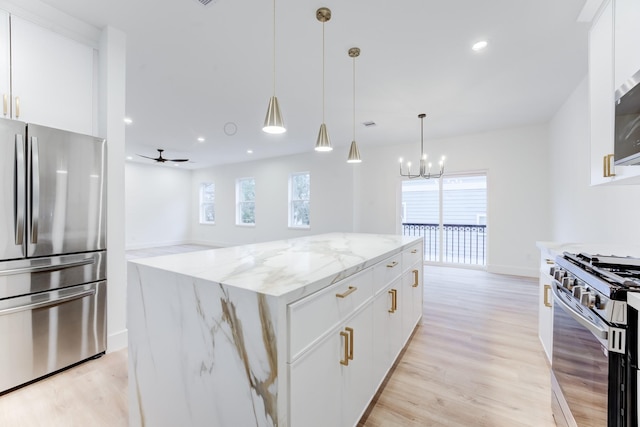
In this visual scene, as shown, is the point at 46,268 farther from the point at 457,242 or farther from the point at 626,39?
the point at 457,242

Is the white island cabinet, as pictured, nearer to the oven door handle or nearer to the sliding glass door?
the oven door handle

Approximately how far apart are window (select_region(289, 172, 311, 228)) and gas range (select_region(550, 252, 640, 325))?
6.27 meters

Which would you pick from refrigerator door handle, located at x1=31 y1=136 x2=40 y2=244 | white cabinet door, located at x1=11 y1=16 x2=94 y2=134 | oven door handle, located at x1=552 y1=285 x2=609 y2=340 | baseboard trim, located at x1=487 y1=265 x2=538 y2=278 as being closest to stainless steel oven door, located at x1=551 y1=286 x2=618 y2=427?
oven door handle, located at x1=552 y1=285 x2=609 y2=340

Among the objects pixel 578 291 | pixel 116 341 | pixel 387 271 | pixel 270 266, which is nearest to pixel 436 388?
pixel 387 271

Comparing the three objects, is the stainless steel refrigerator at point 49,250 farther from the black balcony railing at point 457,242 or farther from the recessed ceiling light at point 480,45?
the black balcony railing at point 457,242

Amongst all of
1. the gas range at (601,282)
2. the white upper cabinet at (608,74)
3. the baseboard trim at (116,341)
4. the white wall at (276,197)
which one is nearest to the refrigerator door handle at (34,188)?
the baseboard trim at (116,341)

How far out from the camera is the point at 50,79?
211 cm

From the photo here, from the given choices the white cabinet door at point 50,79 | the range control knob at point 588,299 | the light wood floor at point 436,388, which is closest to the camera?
the range control knob at point 588,299

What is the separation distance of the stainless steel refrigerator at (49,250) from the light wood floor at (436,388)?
0.69 ft

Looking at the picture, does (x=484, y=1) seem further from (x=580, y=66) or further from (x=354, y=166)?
(x=354, y=166)

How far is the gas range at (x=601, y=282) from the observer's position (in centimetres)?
92

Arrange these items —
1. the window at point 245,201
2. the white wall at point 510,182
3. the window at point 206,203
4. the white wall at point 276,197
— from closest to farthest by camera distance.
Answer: the white wall at point 510,182 → the white wall at point 276,197 → the window at point 245,201 → the window at point 206,203

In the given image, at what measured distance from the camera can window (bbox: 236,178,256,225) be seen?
858 cm

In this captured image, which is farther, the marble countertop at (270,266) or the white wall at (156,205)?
the white wall at (156,205)
